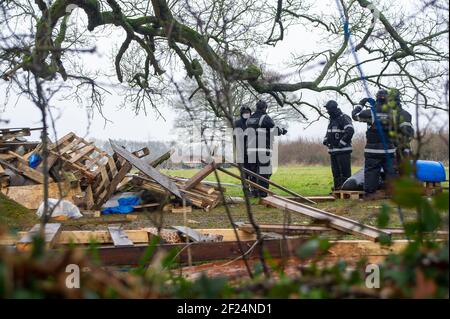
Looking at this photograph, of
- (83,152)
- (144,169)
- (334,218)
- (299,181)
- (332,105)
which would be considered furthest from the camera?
(299,181)

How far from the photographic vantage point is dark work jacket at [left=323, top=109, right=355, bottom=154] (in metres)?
14.1

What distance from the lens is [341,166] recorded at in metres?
14.5

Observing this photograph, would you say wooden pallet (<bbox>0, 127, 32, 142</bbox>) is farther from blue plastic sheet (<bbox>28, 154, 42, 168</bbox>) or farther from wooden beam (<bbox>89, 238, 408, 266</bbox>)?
wooden beam (<bbox>89, 238, 408, 266</bbox>)

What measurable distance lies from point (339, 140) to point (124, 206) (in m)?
5.22

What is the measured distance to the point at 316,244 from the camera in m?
1.63

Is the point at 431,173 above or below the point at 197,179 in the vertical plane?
above

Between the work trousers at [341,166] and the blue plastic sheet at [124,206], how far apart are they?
4.90 meters

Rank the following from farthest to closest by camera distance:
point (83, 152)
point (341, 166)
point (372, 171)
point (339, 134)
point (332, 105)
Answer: point (341, 166) < point (339, 134) < point (332, 105) < point (83, 152) < point (372, 171)

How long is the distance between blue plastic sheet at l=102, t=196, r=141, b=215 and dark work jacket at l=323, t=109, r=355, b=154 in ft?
15.8

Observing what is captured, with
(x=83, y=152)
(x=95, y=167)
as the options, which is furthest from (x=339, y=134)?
(x=83, y=152)

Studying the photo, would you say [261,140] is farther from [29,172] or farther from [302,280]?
[302,280]

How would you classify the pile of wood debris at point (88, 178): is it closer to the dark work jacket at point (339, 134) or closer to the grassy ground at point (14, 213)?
the grassy ground at point (14, 213)

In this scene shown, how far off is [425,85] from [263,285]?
14511 mm

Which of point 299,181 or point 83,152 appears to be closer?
point 83,152
